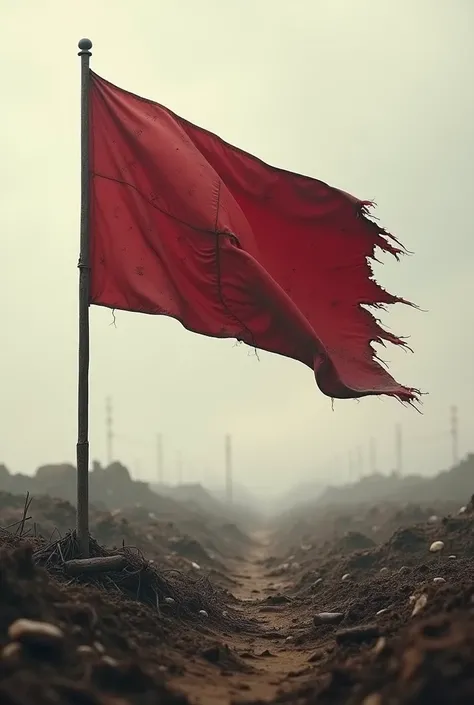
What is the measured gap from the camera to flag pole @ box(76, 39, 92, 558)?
297 inches

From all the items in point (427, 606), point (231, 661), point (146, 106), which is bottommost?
point (231, 661)

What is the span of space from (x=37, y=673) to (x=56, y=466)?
45512 millimetres

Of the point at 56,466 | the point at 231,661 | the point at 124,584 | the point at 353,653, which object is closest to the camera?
the point at 353,653

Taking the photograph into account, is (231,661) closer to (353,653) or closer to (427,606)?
(353,653)

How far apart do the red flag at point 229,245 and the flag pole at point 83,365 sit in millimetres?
89

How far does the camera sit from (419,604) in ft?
20.6

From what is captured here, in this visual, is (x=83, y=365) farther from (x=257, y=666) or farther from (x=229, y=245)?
(x=257, y=666)

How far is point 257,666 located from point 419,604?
4.68 ft

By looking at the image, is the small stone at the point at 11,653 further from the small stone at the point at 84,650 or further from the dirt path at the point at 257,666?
the dirt path at the point at 257,666

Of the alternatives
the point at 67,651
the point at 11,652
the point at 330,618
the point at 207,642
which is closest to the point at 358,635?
the point at 207,642

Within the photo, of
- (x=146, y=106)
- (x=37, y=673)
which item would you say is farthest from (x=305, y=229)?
(x=37, y=673)

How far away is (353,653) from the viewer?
571 cm

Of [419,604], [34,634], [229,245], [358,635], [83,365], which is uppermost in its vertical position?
[229,245]

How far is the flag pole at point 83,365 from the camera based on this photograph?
7531 millimetres
